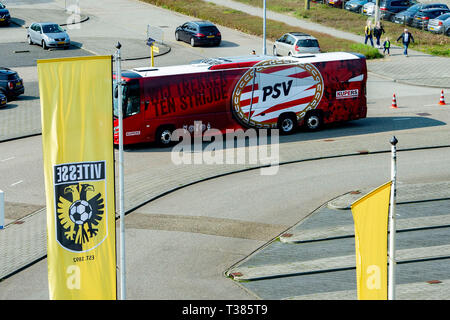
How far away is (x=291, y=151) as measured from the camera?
82.3 feet

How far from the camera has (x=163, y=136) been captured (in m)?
25.7

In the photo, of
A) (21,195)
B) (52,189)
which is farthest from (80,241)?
(21,195)

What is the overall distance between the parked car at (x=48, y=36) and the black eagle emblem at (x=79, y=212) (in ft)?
107

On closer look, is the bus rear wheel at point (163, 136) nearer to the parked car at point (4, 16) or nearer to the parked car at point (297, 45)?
the parked car at point (297, 45)

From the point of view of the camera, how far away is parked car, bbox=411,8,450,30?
4759 centimetres

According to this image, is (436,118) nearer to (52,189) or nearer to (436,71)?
(436,71)

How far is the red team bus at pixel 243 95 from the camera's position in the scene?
25.3m

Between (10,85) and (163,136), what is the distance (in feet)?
31.2

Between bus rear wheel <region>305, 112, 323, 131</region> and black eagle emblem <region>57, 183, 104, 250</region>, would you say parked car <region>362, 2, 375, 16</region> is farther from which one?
black eagle emblem <region>57, 183, 104, 250</region>

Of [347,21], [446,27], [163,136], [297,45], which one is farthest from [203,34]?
[163,136]

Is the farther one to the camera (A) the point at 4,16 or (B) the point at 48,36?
(A) the point at 4,16

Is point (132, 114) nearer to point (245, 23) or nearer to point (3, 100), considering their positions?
point (3, 100)

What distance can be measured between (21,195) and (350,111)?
13140 mm

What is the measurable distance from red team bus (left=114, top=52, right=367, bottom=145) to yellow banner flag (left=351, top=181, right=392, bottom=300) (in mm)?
14666
